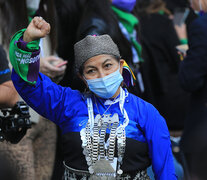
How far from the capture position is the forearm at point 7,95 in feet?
9.43

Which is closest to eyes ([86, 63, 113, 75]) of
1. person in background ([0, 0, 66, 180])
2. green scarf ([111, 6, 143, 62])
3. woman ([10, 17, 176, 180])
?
woman ([10, 17, 176, 180])

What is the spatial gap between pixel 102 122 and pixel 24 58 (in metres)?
0.56

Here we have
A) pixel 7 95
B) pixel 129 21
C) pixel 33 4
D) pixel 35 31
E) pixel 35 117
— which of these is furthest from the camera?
pixel 129 21

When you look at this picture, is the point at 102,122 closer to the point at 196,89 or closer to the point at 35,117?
the point at 35,117

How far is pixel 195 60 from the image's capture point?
373 centimetres

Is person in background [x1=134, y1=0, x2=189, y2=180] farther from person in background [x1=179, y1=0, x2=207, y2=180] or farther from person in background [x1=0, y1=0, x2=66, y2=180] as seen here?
person in background [x1=0, y1=0, x2=66, y2=180]

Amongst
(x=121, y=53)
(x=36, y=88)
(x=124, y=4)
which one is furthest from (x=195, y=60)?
(x=36, y=88)

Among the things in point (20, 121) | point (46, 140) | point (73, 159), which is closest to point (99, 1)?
point (46, 140)

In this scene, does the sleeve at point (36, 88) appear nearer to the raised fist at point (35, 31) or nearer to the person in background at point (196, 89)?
the raised fist at point (35, 31)

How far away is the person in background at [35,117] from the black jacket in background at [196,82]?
1.01 meters

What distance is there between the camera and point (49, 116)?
2.69 meters

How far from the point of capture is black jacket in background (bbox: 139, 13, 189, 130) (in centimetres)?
513

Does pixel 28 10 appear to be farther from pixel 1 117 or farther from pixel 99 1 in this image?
pixel 1 117

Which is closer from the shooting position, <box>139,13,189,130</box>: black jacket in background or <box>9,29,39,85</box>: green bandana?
<box>9,29,39,85</box>: green bandana
